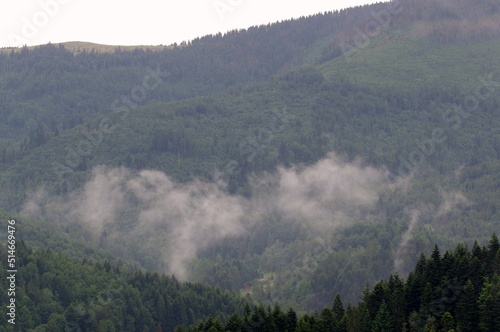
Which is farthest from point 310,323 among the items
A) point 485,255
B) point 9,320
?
point 9,320

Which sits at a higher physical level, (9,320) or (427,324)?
(9,320)

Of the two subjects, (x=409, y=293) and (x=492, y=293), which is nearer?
(x=492, y=293)

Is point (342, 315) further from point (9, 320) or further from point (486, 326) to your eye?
point (9, 320)

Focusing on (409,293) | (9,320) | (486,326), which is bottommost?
(486,326)

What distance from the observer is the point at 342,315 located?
13162cm

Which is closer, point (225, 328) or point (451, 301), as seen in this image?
point (451, 301)

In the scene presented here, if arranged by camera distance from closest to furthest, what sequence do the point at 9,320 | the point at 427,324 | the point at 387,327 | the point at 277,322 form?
the point at 427,324 → the point at 387,327 → the point at 277,322 → the point at 9,320

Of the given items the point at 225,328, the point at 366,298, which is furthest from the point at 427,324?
the point at 225,328

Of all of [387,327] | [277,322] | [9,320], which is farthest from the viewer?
[9,320]

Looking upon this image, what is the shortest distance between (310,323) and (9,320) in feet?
274

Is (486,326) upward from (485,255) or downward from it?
downward

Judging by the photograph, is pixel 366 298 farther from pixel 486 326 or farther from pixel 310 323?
pixel 486 326

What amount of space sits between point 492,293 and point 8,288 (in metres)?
114

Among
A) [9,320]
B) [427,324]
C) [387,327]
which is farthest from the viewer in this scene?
[9,320]
